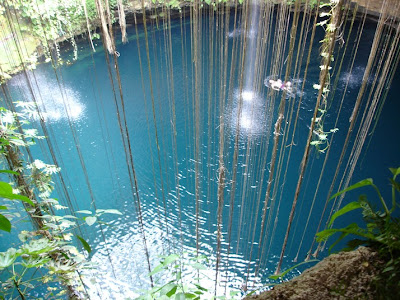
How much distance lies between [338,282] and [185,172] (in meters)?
4.37

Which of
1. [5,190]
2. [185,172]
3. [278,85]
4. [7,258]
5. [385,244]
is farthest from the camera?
[185,172]

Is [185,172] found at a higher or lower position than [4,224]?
lower

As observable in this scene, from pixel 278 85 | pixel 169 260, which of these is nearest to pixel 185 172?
pixel 278 85

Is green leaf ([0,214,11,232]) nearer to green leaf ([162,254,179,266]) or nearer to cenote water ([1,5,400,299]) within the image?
green leaf ([162,254,179,266])

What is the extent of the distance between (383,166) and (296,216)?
1.75 meters

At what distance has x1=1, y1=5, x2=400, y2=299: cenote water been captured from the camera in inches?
143

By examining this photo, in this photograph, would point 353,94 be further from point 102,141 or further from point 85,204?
point 85,204

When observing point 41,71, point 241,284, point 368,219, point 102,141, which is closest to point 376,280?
point 368,219

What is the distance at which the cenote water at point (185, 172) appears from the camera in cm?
364

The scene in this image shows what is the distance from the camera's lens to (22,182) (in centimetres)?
230

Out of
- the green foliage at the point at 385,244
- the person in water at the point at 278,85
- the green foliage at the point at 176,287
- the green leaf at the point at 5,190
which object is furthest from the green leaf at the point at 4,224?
the person in water at the point at 278,85

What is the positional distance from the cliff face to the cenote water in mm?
1792

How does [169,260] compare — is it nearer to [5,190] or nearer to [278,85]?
[5,190]

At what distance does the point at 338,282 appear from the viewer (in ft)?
2.02
